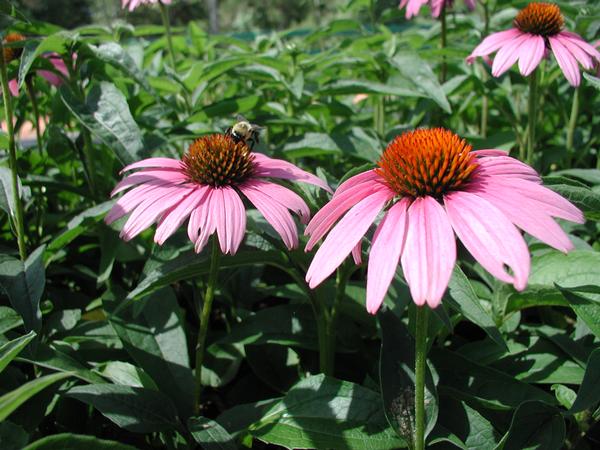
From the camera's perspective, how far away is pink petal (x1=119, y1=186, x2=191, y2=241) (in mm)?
918

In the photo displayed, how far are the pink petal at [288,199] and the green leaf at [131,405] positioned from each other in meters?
0.40

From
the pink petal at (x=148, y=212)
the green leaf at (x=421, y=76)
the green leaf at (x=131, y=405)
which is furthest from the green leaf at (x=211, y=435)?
the green leaf at (x=421, y=76)

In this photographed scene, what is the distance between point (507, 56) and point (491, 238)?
90 centimetres

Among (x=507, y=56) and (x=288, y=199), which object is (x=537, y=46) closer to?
(x=507, y=56)

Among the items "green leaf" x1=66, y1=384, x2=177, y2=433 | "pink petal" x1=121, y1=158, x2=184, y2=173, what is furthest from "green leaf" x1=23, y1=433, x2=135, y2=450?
"pink petal" x1=121, y1=158, x2=184, y2=173

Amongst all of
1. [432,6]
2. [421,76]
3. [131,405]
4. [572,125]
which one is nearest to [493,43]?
[421,76]

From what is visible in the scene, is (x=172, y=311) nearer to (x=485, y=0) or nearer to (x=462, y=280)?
(x=462, y=280)

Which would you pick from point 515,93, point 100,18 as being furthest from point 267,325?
point 100,18

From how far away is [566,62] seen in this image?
1349mm

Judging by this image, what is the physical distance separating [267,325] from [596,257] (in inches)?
25.8

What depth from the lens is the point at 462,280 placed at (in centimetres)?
92

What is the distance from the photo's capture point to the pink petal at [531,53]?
1.35 m

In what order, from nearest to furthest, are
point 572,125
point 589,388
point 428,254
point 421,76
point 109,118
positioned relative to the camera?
point 428,254 → point 589,388 → point 109,118 → point 421,76 → point 572,125

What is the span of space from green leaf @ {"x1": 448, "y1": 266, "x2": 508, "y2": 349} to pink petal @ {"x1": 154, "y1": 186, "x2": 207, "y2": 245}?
425 millimetres
